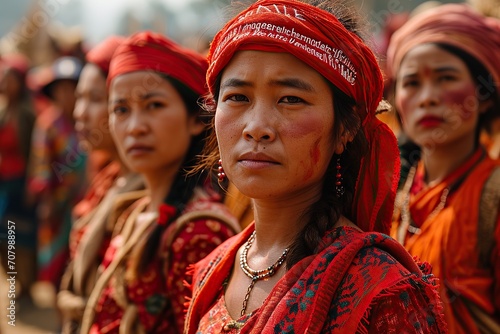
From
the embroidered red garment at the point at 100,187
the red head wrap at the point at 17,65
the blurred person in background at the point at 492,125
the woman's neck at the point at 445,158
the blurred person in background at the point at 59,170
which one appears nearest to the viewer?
the woman's neck at the point at 445,158

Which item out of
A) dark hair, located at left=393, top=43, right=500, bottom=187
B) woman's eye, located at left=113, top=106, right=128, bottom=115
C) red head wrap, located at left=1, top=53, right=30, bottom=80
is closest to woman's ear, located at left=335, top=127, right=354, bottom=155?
woman's eye, located at left=113, top=106, right=128, bottom=115

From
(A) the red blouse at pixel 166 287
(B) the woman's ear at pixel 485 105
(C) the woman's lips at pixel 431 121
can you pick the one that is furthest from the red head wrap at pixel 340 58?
(B) the woman's ear at pixel 485 105

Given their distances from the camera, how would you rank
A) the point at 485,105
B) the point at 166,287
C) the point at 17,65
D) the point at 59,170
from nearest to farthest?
the point at 166,287 → the point at 485,105 → the point at 59,170 → the point at 17,65

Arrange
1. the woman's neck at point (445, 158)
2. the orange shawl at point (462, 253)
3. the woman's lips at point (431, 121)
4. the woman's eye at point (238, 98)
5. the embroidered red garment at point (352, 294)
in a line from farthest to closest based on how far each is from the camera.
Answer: the woman's neck at point (445, 158) → the woman's lips at point (431, 121) → the orange shawl at point (462, 253) → the woman's eye at point (238, 98) → the embroidered red garment at point (352, 294)

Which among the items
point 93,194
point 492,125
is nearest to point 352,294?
point 492,125

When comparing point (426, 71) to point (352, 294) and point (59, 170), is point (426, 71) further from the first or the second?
point (59, 170)

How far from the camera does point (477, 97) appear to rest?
3625mm

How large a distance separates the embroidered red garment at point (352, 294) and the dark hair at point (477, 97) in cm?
204

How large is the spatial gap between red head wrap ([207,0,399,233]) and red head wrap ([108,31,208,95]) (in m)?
1.21

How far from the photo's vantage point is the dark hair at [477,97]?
11.8ft

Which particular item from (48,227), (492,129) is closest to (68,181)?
(48,227)

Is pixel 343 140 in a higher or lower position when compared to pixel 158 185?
higher

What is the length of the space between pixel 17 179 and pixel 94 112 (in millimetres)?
4167

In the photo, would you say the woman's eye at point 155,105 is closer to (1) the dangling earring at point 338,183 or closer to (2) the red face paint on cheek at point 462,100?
(1) the dangling earring at point 338,183
